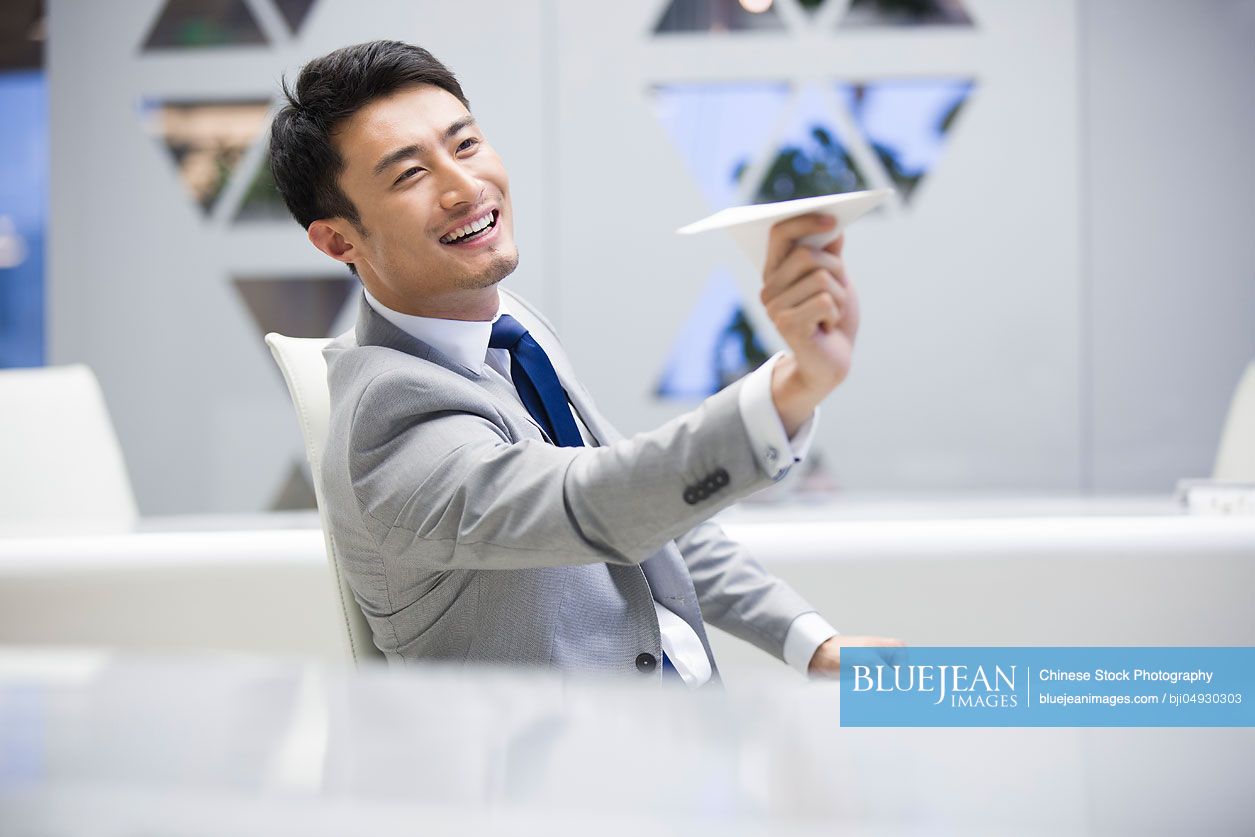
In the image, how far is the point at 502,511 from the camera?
3.11 feet

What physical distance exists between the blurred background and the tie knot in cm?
264

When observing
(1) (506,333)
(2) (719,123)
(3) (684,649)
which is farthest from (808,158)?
(3) (684,649)

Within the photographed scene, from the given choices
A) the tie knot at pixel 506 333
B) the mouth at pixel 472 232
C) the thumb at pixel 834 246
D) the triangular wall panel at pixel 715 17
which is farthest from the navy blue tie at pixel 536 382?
the triangular wall panel at pixel 715 17

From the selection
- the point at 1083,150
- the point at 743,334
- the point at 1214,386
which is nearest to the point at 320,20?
the point at 743,334

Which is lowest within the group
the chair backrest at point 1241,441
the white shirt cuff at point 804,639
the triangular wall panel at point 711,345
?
the triangular wall panel at point 711,345

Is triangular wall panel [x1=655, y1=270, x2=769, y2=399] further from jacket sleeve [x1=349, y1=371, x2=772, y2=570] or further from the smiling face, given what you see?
jacket sleeve [x1=349, y1=371, x2=772, y2=570]

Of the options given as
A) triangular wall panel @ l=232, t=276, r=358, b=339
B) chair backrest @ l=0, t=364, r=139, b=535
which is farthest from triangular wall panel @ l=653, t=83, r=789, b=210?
chair backrest @ l=0, t=364, r=139, b=535

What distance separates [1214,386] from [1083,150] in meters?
0.93

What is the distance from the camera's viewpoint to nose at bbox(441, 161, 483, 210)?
124 centimetres

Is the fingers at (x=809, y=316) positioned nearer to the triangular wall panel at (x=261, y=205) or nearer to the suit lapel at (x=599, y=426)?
the suit lapel at (x=599, y=426)

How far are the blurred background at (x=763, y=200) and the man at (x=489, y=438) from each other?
251 cm

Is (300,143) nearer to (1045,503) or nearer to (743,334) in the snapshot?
(1045,503)

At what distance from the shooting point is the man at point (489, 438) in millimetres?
893

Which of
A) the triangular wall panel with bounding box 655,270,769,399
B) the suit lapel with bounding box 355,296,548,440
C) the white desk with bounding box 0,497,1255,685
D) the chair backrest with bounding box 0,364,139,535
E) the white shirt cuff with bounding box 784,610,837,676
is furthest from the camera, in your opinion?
the triangular wall panel with bounding box 655,270,769,399
